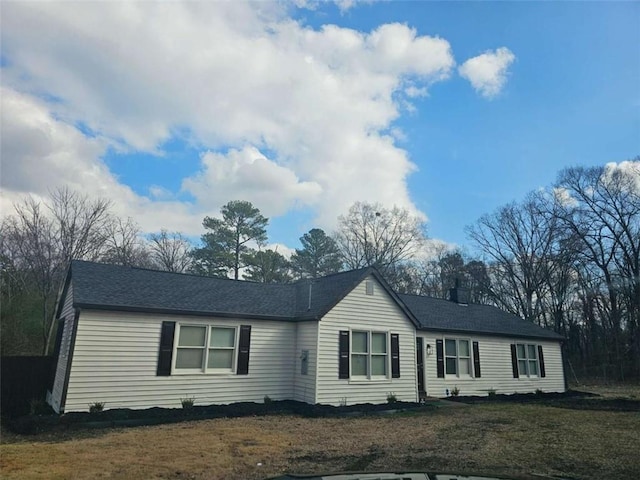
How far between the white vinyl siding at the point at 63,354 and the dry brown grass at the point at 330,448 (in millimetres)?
2253

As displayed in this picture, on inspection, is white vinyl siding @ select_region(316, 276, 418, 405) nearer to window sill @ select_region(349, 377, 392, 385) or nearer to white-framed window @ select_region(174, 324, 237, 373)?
window sill @ select_region(349, 377, 392, 385)

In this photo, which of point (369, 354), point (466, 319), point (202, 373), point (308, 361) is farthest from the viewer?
point (466, 319)

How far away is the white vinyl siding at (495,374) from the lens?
50.5 feet

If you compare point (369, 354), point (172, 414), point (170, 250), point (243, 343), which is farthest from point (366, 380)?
point (170, 250)

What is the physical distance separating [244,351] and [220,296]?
2.05 meters

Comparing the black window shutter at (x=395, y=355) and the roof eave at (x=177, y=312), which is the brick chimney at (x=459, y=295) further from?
the roof eave at (x=177, y=312)

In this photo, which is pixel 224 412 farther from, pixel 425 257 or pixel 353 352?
pixel 425 257

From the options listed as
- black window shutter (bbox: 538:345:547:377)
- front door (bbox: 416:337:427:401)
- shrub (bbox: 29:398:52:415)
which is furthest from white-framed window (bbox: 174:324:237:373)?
black window shutter (bbox: 538:345:547:377)

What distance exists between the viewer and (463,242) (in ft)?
128

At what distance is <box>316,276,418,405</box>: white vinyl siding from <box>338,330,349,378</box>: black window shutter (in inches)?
4.5

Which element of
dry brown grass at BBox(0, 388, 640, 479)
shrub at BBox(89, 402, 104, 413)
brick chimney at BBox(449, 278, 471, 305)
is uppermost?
brick chimney at BBox(449, 278, 471, 305)

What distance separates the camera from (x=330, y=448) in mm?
7625

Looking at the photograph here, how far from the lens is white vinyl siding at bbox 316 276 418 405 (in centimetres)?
1220

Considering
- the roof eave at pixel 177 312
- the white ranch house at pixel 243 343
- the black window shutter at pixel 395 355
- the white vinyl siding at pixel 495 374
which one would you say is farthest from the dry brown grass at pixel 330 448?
the white vinyl siding at pixel 495 374
